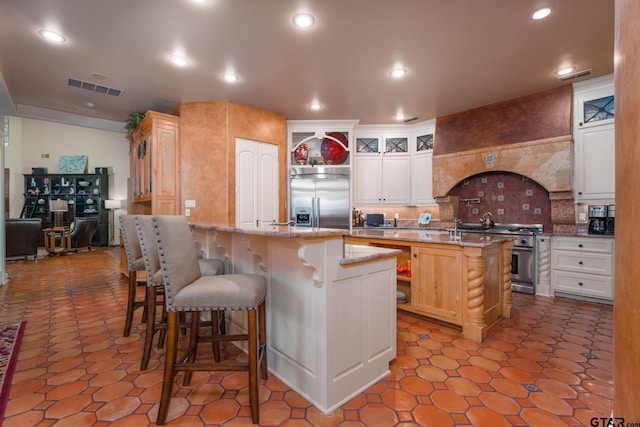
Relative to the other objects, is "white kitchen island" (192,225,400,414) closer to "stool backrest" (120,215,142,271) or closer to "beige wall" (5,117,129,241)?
"stool backrest" (120,215,142,271)

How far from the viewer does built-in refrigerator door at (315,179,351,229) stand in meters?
5.20

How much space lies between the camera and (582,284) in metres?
3.64

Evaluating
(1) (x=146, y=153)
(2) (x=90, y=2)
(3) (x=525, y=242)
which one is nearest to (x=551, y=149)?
(3) (x=525, y=242)

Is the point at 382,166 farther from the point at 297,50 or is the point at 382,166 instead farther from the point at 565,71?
the point at 297,50

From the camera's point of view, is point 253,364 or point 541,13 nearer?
point 253,364

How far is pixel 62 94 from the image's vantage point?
4.13 metres

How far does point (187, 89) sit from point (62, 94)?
1.85 m

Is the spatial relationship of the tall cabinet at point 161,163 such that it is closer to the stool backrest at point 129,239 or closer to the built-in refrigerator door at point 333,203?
the stool backrest at point 129,239

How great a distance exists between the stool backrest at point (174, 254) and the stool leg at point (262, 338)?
45cm

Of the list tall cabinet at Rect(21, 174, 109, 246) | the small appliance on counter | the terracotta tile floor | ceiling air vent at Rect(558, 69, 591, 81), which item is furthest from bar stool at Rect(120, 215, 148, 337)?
tall cabinet at Rect(21, 174, 109, 246)

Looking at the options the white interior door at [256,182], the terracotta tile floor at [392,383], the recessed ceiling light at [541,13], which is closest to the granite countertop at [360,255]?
the terracotta tile floor at [392,383]

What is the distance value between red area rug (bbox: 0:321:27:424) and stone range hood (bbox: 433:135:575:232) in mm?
5555

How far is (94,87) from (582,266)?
22.0ft

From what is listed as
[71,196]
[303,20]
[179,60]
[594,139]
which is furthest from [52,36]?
[71,196]
